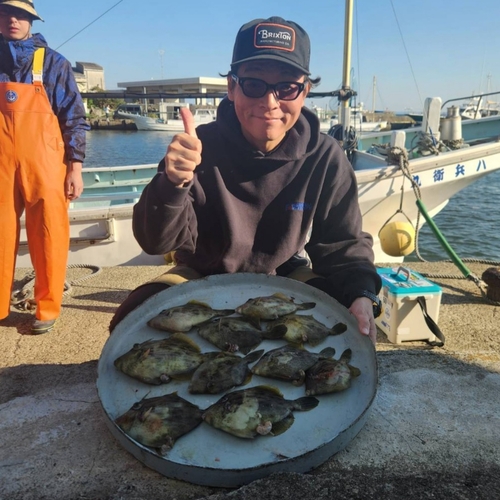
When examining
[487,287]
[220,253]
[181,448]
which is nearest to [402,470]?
[181,448]

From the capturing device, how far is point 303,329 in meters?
2.15

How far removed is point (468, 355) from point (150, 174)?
1000 cm

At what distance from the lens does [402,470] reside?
1.68 meters

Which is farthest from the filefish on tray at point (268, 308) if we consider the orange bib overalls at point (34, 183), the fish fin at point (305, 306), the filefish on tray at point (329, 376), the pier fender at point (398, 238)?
the pier fender at point (398, 238)

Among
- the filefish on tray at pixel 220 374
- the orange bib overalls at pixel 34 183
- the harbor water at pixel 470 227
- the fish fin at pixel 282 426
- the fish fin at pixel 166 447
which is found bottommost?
the harbor water at pixel 470 227

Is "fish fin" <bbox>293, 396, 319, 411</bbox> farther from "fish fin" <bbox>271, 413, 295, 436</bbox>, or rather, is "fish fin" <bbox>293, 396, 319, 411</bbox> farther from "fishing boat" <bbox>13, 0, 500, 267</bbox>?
"fishing boat" <bbox>13, 0, 500, 267</bbox>

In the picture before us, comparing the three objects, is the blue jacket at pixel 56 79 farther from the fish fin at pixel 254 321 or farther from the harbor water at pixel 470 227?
the harbor water at pixel 470 227

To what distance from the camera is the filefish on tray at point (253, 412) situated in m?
1.63

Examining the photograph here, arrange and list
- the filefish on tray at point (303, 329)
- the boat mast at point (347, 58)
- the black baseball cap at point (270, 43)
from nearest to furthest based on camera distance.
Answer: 1. the filefish on tray at point (303, 329)
2. the black baseball cap at point (270, 43)
3. the boat mast at point (347, 58)

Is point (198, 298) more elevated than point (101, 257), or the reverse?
point (198, 298)

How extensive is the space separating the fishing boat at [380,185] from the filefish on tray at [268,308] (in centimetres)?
426

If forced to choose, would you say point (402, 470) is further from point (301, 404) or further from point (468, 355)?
point (468, 355)

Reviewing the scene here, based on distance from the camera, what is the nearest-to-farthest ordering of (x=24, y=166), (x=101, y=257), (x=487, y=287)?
(x=24, y=166), (x=487, y=287), (x=101, y=257)

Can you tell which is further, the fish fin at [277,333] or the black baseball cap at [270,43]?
the black baseball cap at [270,43]
